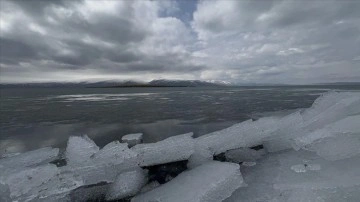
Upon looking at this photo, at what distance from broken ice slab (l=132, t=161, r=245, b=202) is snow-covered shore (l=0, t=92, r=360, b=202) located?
10 millimetres

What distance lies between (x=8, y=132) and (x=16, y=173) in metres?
5.17

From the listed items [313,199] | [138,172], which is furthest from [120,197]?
[313,199]

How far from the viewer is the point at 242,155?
13.7ft

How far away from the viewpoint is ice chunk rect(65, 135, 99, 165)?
12.4ft

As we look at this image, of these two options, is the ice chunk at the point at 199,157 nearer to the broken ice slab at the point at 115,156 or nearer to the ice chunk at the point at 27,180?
the broken ice slab at the point at 115,156

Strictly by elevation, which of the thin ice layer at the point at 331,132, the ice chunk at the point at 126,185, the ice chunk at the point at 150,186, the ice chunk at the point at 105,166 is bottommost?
the ice chunk at the point at 150,186

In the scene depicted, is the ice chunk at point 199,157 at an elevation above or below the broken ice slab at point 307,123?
below

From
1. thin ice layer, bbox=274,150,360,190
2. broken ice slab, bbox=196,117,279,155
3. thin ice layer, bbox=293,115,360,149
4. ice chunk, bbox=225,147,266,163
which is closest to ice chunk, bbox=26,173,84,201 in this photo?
broken ice slab, bbox=196,117,279,155

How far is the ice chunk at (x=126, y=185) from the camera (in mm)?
3017

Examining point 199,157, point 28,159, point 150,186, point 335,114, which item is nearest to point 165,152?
point 199,157

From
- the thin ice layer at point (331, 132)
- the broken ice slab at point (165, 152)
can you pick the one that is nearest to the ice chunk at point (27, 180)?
the broken ice slab at point (165, 152)

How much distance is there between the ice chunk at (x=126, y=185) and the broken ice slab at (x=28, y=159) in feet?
5.75

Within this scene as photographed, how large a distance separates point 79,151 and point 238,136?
2865mm

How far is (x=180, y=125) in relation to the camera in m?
7.85
